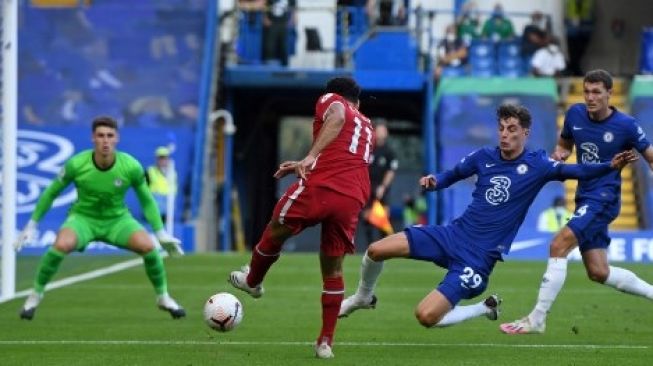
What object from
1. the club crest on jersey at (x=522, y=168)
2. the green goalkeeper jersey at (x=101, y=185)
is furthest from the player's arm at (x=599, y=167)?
the green goalkeeper jersey at (x=101, y=185)

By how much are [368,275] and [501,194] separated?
1246mm

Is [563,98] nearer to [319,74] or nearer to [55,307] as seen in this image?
[319,74]

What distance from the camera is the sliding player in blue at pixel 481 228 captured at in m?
12.0

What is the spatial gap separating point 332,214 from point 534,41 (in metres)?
23.6

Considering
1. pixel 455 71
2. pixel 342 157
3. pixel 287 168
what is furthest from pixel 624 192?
pixel 287 168

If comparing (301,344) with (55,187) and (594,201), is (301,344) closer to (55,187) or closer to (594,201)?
(594,201)

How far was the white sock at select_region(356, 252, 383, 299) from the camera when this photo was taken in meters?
12.3

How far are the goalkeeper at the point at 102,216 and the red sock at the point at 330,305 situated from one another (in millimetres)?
3544

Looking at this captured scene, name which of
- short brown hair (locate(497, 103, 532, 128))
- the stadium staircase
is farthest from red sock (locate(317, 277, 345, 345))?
the stadium staircase

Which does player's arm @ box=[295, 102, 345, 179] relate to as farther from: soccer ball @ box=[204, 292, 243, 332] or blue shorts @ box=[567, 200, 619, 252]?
blue shorts @ box=[567, 200, 619, 252]

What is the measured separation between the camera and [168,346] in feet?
40.9

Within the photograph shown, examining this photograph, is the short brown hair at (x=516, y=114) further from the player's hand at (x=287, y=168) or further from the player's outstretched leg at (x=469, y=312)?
the player's hand at (x=287, y=168)

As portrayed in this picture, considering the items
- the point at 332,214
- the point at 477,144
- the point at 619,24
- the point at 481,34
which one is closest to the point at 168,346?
the point at 332,214

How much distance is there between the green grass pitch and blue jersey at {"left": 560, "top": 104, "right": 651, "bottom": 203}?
125 cm
